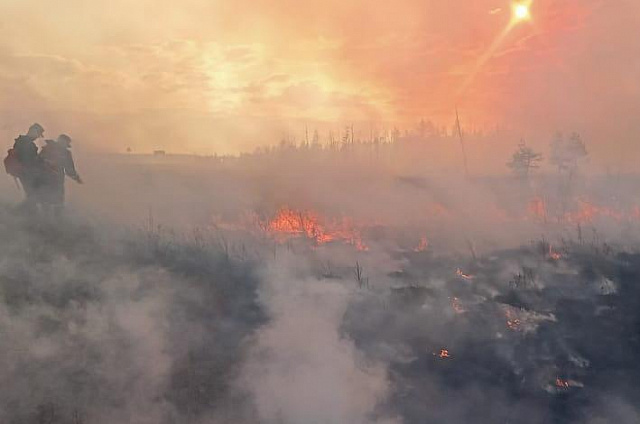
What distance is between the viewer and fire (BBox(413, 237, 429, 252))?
22.2m

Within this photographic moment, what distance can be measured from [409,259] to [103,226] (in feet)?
38.5

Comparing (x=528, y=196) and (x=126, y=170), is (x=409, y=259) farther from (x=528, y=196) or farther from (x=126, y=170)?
(x=528, y=196)

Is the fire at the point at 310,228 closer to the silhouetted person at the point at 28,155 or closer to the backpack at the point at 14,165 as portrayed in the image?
the silhouetted person at the point at 28,155

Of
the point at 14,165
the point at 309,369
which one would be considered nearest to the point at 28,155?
the point at 14,165

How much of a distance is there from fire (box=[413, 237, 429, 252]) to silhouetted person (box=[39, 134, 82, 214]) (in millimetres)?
14382

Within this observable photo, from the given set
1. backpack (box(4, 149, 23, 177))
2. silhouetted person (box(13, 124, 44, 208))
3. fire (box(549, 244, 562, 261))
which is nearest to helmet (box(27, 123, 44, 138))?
silhouetted person (box(13, 124, 44, 208))

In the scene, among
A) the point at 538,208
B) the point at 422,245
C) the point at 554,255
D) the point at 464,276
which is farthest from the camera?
the point at 538,208

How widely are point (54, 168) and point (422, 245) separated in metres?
16.0

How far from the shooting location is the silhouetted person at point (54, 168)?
14.4 meters

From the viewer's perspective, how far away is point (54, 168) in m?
14.5

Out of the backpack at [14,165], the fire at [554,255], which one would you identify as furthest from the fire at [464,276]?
the backpack at [14,165]

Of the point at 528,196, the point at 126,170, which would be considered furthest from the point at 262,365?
the point at 528,196

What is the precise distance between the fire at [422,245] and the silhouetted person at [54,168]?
14382mm

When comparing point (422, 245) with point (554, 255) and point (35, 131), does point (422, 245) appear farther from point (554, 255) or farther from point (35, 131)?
point (35, 131)
